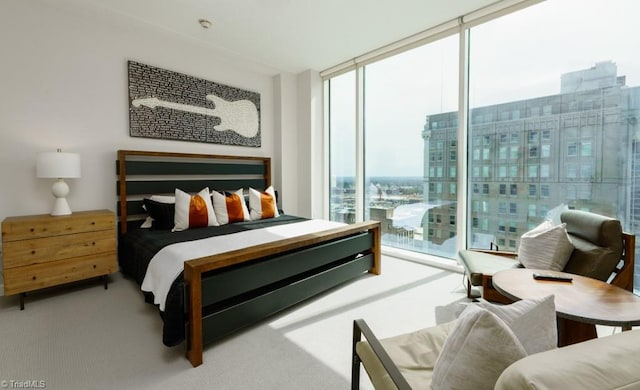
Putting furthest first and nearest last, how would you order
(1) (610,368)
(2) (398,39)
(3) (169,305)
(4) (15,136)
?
1. (2) (398,39)
2. (4) (15,136)
3. (3) (169,305)
4. (1) (610,368)

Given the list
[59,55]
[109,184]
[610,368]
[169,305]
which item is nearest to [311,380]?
[169,305]

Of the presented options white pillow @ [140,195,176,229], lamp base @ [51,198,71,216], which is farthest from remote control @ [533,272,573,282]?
lamp base @ [51,198,71,216]

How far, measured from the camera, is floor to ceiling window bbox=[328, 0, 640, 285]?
97.0 inches

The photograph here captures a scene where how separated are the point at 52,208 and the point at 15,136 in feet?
2.49

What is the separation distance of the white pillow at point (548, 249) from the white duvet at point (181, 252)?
78.9 inches

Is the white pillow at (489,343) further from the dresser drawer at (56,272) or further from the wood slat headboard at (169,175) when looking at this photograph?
the wood slat headboard at (169,175)

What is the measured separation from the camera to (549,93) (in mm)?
2793

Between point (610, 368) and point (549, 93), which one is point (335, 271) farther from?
point (549, 93)

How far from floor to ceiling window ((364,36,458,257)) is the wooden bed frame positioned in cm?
103

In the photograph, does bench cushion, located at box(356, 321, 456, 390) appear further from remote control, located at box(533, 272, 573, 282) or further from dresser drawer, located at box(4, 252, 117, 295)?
dresser drawer, located at box(4, 252, 117, 295)

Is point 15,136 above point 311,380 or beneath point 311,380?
above

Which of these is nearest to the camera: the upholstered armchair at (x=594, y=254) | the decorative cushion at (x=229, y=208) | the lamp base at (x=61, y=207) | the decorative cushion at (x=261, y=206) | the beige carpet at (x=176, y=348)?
the beige carpet at (x=176, y=348)

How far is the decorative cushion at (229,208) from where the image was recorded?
11.6 feet

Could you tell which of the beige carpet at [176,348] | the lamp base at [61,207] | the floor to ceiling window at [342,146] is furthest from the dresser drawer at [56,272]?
the floor to ceiling window at [342,146]
